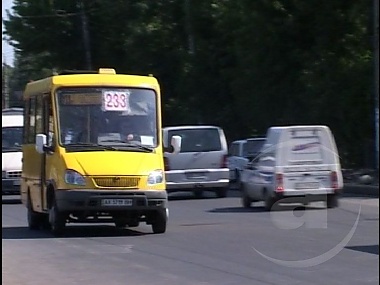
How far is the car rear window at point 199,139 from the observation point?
26.9 m

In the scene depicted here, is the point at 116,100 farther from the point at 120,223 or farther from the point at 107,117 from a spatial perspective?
the point at 120,223

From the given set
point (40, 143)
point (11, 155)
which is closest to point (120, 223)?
point (40, 143)

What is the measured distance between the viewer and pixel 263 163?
21.6m

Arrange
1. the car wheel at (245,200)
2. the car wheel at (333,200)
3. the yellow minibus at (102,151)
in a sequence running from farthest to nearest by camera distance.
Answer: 1. the car wheel at (245,200)
2. the yellow minibus at (102,151)
3. the car wheel at (333,200)

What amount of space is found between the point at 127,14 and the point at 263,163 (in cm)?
980

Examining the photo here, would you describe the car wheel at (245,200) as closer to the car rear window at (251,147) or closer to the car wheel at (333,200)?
the car wheel at (333,200)

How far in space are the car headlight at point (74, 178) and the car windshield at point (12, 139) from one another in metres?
12.1

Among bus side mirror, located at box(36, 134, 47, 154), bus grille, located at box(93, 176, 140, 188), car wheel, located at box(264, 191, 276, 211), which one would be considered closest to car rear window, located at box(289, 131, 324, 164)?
bus grille, located at box(93, 176, 140, 188)

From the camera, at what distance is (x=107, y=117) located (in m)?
16.8

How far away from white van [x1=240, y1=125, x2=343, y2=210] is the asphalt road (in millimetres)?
402

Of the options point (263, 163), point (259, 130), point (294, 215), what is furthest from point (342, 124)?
point (294, 215)

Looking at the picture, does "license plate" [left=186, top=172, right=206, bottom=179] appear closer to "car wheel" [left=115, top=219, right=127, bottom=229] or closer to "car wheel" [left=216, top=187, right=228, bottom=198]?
"car wheel" [left=216, top=187, right=228, bottom=198]

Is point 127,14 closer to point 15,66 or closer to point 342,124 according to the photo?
point 15,66

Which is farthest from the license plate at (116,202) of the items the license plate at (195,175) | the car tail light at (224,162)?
the car tail light at (224,162)
